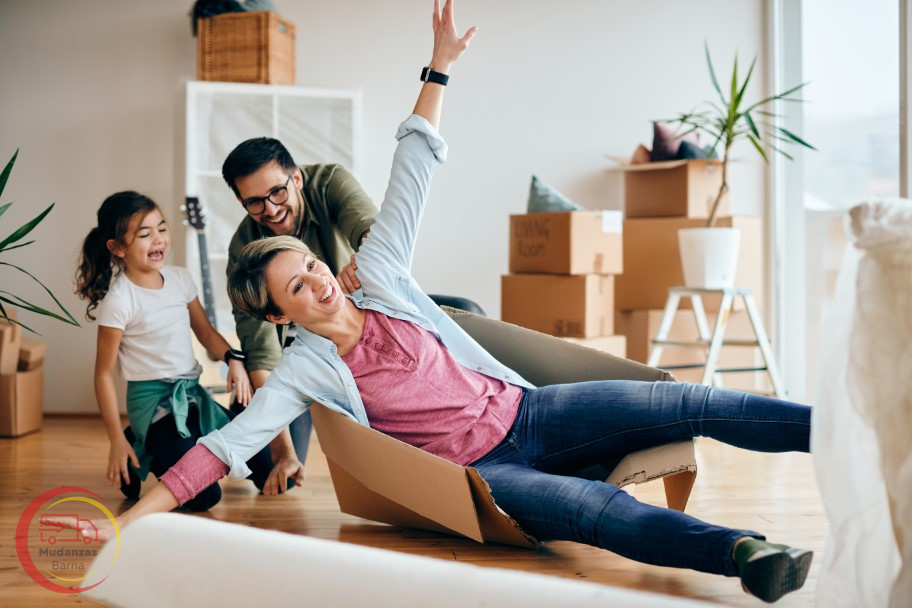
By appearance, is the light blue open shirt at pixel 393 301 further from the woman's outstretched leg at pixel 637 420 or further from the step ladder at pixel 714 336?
the step ladder at pixel 714 336

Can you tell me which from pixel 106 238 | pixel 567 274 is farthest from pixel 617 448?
pixel 567 274

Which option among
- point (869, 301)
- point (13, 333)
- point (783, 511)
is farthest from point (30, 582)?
point (13, 333)

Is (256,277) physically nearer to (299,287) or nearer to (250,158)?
(299,287)

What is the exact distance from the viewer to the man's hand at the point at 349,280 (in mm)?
1925

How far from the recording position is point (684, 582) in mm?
1666

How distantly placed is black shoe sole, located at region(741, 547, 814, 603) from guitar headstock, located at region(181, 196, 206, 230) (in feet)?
8.58

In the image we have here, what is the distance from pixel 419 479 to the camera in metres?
1.73

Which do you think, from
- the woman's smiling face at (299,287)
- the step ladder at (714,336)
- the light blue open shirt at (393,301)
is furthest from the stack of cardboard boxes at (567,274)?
the woman's smiling face at (299,287)

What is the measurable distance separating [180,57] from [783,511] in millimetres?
3176

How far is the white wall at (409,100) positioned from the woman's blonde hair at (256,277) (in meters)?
2.32

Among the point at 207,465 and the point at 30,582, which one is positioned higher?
the point at 207,465

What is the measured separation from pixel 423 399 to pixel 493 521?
0.28 metres

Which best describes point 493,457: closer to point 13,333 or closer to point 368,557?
point 368,557

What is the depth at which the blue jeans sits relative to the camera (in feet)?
4.79
